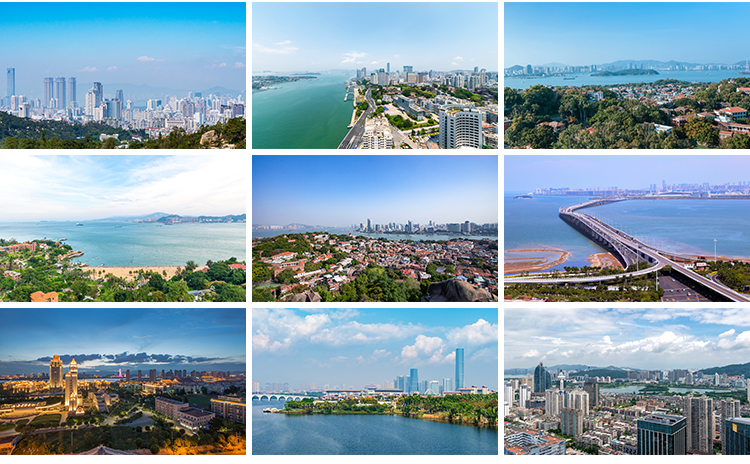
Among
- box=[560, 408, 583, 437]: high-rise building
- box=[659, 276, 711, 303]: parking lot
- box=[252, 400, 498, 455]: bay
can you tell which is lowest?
box=[252, 400, 498, 455]: bay

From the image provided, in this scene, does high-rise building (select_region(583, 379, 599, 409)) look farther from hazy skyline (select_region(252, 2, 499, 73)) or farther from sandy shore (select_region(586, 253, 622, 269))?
hazy skyline (select_region(252, 2, 499, 73))

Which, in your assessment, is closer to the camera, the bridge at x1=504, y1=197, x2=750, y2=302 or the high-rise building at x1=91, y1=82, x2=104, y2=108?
the bridge at x1=504, y1=197, x2=750, y2=302

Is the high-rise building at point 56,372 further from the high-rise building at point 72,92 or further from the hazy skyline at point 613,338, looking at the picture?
the hazy skyline at point 613,338

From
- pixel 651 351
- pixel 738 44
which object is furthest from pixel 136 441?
pixel 738 44

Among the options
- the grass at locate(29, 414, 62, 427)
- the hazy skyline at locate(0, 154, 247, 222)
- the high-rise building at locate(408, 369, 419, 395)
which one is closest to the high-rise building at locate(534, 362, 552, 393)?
the high-rise building at locate(408, 369, 419, 395)

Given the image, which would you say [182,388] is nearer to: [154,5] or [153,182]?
[153,182]

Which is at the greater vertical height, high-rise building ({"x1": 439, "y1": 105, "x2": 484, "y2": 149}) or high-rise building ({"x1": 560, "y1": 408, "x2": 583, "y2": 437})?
high-rise building ({"x1": 439, "y1": 105, "x2": 484, "y2": 149})

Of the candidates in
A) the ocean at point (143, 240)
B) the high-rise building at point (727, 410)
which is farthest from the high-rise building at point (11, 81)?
the high-rise building at point (727, 410)
